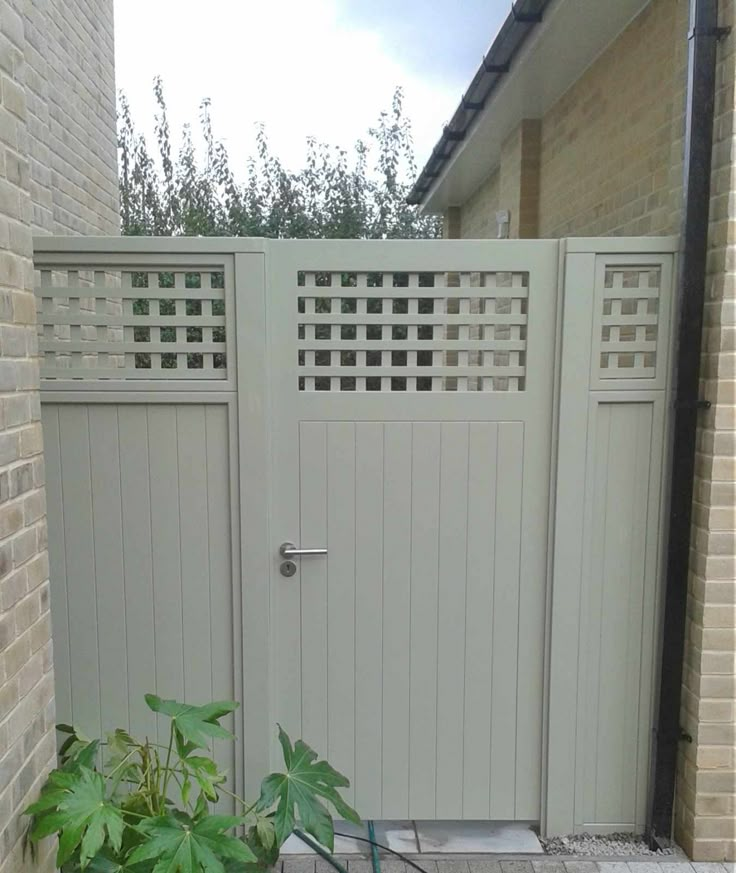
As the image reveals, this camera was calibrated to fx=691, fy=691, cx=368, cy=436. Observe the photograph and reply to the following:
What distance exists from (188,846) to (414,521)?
1.30 m

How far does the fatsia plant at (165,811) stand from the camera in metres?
1.84

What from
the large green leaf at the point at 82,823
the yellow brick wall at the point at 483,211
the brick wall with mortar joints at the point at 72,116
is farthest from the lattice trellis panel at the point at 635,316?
the yellow brick wall at the point at 483,211

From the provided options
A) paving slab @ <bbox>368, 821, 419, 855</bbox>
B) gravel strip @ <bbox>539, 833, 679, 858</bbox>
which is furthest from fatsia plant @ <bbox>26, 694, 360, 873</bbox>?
gravel strip @ <bbox>539, 833, 679, 858</bbox>

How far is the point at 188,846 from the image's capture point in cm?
190

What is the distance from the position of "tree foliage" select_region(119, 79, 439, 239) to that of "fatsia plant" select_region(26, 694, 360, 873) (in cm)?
875

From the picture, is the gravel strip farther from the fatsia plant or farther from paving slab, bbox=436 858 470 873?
the fatsia plant

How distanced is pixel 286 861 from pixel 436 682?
88 cm

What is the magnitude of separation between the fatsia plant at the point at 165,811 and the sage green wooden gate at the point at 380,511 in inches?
14.7

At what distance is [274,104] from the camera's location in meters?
9.48

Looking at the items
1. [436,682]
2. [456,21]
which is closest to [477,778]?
[436,682]

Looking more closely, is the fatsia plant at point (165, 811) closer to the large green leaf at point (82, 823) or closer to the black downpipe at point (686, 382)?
the large green leaf at point (82, 823)

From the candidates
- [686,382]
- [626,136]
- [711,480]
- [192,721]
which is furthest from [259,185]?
[192,721]

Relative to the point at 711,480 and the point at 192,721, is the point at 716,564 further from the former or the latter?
the point at 192,721

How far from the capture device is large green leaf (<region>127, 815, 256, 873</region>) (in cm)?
185
